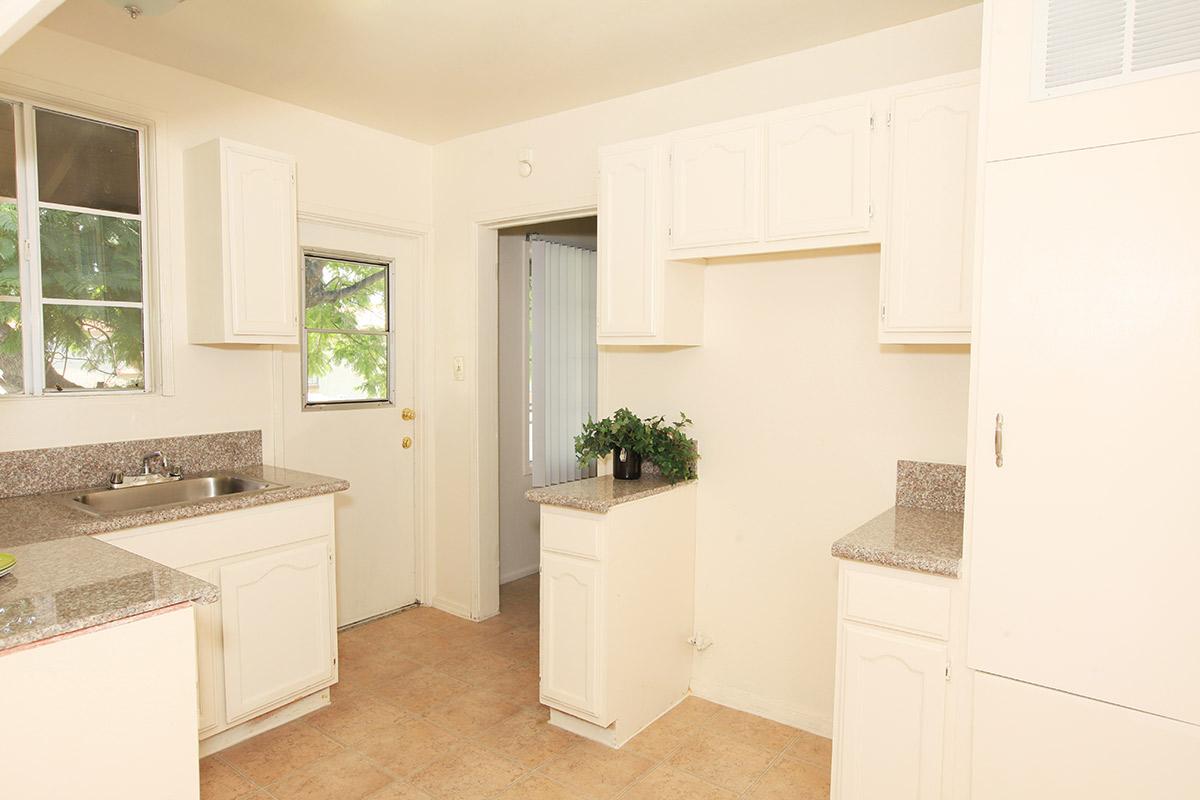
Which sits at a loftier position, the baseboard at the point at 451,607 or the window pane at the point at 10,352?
the window pane at the point at 10,352

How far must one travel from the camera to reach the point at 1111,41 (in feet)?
5.34

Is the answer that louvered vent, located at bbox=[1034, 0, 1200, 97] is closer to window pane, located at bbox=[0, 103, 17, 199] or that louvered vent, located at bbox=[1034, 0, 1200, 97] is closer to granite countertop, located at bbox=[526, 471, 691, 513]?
granite countertop, located at bbox=[526, 471, 691, 513]

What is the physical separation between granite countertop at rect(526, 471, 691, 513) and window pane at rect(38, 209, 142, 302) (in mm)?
1893

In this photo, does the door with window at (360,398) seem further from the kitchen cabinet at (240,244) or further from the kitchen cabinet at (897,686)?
the kitchen cabinet at (897,686)

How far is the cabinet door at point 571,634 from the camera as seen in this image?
8.63 feet

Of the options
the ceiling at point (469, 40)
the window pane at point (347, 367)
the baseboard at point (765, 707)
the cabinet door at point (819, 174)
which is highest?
the ceiling at point (469, 40)

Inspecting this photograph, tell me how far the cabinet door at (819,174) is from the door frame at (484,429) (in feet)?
5.51

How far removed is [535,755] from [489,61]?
2.73 metres

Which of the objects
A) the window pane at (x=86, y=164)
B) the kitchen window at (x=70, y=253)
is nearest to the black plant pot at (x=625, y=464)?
the kitchen window at (x=70, y=253)

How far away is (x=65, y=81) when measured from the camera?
2699 millimetres

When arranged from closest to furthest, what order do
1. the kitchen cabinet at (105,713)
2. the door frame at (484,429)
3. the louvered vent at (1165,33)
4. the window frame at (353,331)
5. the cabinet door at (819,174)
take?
the kitchen cabinet at (105,713)
the louvered vent at (1165,33)
the cabinet door at (819,174)
the window frame at (353,331)
the door frame at (484,429)

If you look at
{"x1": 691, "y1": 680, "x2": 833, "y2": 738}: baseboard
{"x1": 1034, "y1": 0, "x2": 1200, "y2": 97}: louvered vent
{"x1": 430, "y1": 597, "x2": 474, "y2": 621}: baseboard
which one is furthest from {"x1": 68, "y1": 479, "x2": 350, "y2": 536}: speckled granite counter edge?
{"x1": 1034, "y1": 0, "x2": 1200, "y2": 97}: louvered vent

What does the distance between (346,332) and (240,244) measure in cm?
93

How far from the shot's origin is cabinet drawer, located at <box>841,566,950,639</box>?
191 cm
